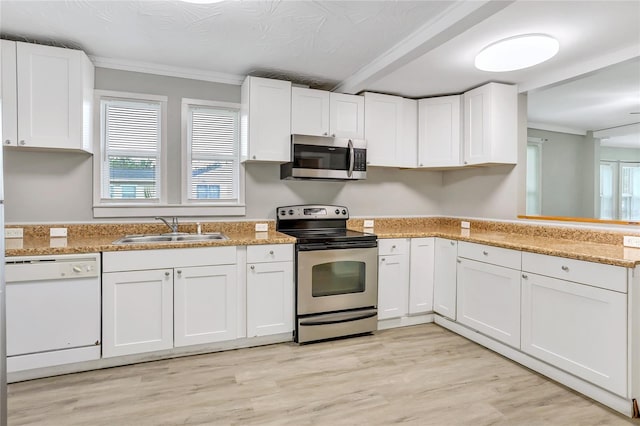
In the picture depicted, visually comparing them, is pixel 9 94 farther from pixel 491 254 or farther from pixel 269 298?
pixel 491 254

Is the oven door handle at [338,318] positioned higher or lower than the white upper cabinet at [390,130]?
lower

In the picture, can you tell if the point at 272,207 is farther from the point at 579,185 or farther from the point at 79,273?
the point at 579,185

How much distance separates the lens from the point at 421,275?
3512 mm

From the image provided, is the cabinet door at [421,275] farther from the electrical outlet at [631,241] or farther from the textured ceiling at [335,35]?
the textured ceiling at [335,35]

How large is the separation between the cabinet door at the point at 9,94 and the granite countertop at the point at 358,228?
74 centimetres

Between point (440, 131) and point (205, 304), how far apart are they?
9.33ft

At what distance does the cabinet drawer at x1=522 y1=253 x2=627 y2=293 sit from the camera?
2.04 metres

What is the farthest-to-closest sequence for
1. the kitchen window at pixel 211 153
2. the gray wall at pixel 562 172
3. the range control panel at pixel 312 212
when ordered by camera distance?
1. the gray wall at pixel 562 172
2. the range control panel at pixel 312 212
3. the kitchen window at pixel 211 153

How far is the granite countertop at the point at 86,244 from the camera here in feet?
7.71

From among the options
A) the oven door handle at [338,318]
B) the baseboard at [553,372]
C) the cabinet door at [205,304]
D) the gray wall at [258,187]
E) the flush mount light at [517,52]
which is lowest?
the baseboard at [553,372]

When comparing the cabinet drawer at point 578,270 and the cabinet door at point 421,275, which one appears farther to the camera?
the cabinet door at point 421,275

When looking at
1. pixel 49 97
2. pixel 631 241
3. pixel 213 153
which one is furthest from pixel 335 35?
pixel 631 241

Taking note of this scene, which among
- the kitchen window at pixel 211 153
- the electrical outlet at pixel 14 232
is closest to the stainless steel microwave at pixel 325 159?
the kitchen window at pixel 211 153

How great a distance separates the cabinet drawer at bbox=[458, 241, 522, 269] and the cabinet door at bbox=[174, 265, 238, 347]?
197 cm
